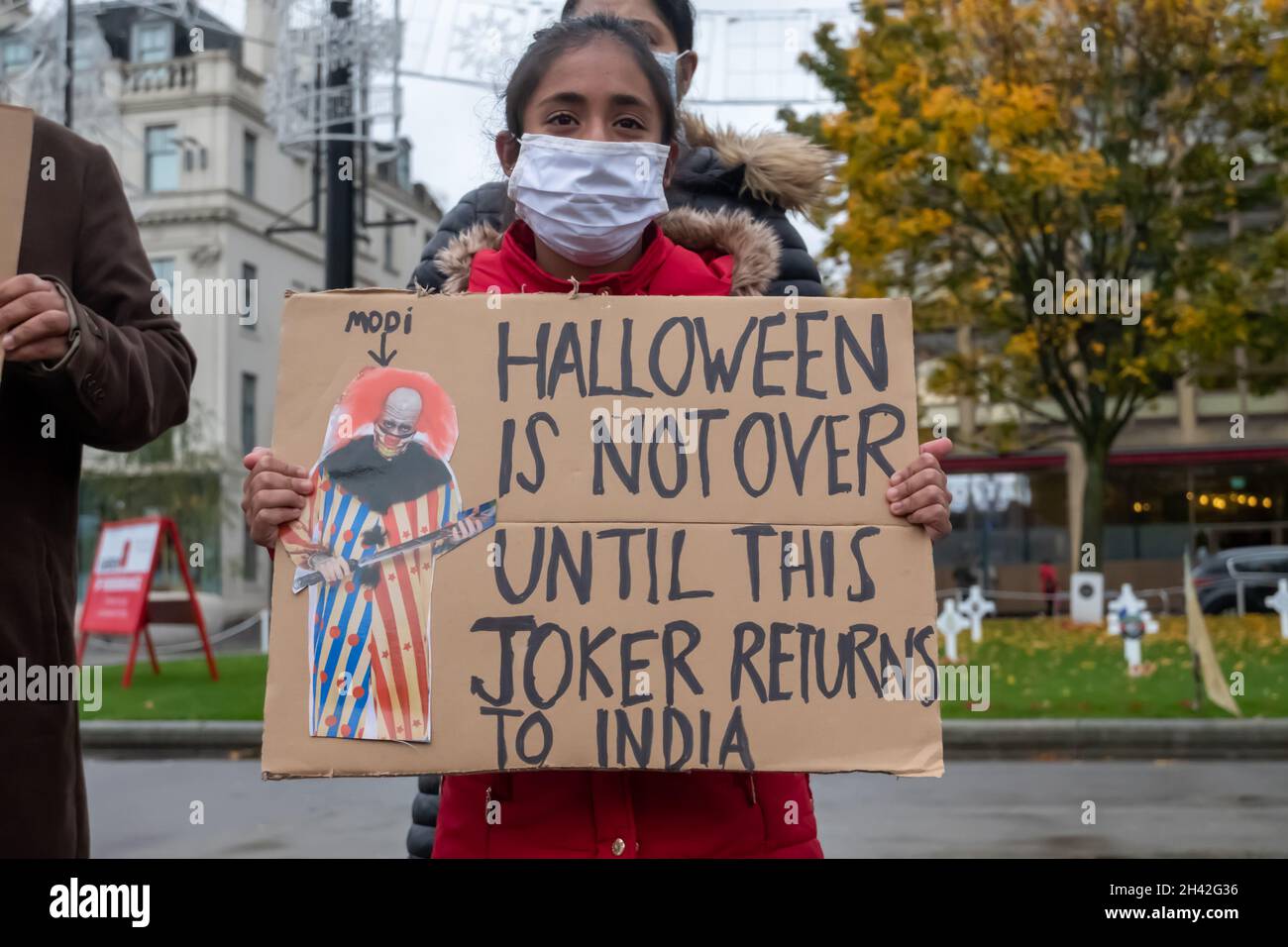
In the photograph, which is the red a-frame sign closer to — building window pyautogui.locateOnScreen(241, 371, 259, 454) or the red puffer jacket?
the red puffer jacket

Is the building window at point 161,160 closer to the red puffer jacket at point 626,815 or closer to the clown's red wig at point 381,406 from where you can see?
the clown's red wig at point 381,406

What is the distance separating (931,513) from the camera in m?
2.15

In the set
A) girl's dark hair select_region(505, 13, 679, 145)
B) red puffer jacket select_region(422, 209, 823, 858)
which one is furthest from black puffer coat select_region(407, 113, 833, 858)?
red puffer jacket select_region(422, 209, 823, 858)

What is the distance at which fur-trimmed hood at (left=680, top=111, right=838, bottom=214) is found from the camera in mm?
2826

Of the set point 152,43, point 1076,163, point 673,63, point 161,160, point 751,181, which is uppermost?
point 152,43

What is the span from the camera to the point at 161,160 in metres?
36.9

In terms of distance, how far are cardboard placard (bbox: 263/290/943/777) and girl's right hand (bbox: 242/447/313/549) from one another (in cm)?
3

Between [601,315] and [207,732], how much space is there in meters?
8.84

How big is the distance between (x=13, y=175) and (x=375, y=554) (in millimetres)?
789

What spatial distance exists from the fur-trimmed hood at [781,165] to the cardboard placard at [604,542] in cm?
64

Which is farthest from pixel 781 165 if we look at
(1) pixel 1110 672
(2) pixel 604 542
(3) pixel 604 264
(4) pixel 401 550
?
(1) pixel 1110 672

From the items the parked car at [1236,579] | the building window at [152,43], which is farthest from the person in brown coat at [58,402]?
the building window at [152,43]

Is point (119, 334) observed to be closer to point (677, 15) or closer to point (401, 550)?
point (401, 550)

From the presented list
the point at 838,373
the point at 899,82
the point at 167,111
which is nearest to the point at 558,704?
the point at 838,373
